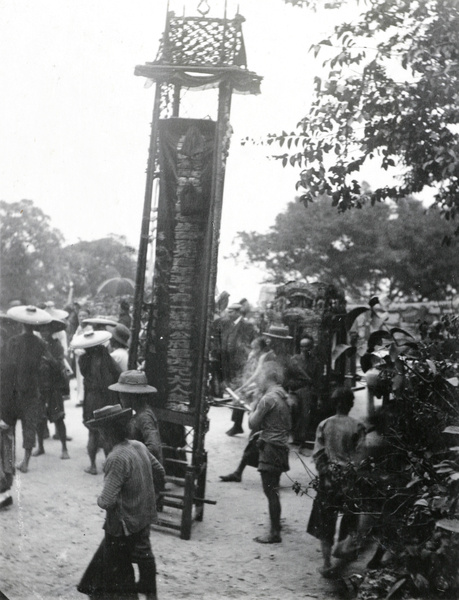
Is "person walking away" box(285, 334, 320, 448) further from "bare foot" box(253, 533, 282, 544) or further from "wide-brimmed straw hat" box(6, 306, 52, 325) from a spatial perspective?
"wide-brimmed straw hat" box(6, 306, 52, 325)

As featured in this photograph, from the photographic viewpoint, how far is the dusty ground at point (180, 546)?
514 cm

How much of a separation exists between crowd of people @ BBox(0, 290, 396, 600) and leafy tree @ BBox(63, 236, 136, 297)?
1181 cm

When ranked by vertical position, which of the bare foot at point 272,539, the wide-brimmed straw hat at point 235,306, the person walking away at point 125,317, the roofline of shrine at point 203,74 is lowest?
the bare foot at point 272,539

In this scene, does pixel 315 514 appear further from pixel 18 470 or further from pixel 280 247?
pixel 280 247

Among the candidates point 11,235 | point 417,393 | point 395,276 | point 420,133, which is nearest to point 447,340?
point 417,393

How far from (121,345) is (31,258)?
37.2ft

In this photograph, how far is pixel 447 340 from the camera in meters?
3.86

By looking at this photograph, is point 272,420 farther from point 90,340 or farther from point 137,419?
point 90,340

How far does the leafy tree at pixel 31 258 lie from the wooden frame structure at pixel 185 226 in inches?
378

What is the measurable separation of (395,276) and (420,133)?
68.1 ft

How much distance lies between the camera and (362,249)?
85.3ft

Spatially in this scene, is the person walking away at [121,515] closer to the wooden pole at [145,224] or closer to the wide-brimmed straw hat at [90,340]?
the wooden pole at [145,224]

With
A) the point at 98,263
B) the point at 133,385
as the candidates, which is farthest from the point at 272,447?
the point at 98,263

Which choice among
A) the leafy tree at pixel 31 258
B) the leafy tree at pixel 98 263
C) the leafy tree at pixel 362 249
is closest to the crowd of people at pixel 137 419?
the leafy tree at pixel 31 258
